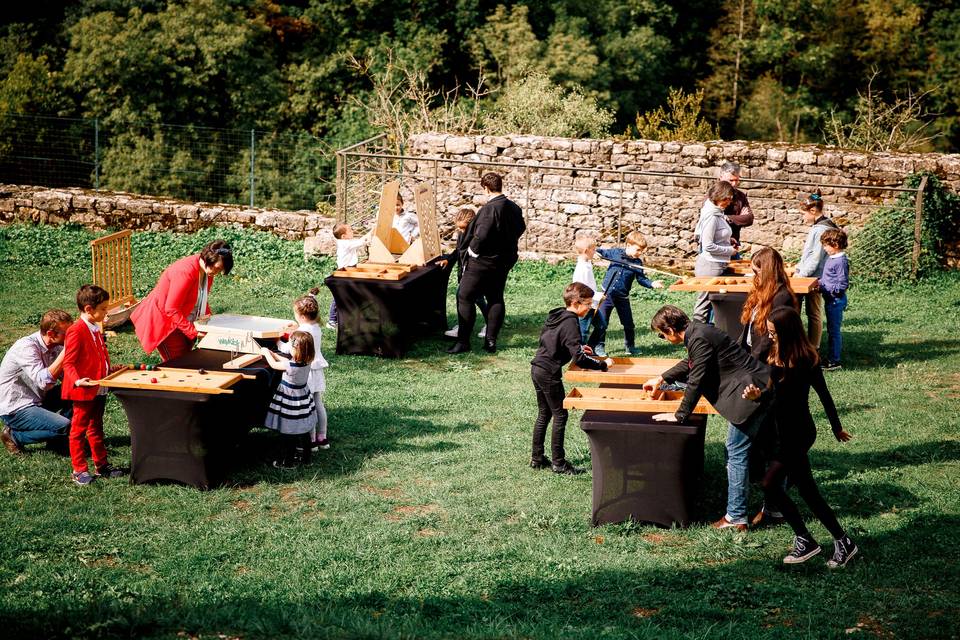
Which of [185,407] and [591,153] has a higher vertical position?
[591,153]

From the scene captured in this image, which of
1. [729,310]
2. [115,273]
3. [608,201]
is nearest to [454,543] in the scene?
[729,310]

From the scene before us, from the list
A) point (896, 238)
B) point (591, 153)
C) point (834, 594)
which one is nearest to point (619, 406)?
point (834, 594)

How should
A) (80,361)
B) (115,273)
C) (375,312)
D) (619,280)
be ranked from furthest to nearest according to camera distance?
(115,273) < (375,312) < (619,280) < (80,361)

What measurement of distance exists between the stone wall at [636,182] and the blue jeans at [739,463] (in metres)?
9.77

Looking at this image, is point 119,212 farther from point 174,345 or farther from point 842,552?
point 842,552

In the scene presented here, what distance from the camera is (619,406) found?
6.62 metres

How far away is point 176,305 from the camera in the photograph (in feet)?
26.6

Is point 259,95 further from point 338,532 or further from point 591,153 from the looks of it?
point 338,532

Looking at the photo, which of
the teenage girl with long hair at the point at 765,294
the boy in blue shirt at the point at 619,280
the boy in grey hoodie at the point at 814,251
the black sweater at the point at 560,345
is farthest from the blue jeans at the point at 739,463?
the boy in blue shirt at the point at 619,280

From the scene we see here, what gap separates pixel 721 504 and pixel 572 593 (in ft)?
5.75

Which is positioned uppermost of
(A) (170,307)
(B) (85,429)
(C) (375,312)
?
(A) (170,307)

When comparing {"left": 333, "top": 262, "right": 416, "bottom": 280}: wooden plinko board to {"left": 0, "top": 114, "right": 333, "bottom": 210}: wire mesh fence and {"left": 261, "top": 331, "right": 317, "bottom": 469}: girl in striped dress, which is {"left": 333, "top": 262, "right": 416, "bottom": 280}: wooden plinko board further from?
{"left": 0, "top": 114, "right": 333, "bottom": 210}: wire mesh fence

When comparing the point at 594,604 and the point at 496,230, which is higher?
the point at 496,230

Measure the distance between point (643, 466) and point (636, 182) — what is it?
35.9ft
